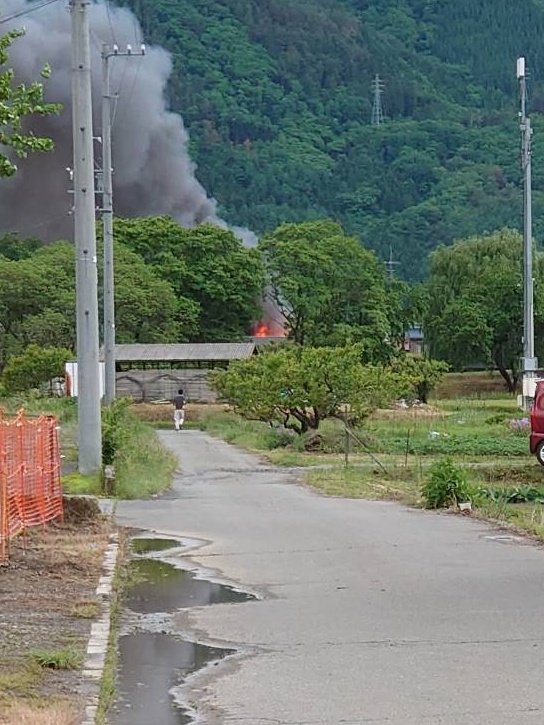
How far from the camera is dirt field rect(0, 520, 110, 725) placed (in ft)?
22.0

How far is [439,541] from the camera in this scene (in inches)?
580

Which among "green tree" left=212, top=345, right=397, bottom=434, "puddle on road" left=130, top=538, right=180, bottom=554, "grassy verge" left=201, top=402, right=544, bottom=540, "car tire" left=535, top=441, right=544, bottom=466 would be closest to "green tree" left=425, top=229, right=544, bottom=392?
"grassy verge" left=201, top=402, right=544, bottom=540

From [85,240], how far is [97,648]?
11951 millimetres

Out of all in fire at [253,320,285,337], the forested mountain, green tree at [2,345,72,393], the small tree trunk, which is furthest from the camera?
the forested mountain

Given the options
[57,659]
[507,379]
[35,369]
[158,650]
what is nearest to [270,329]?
[507,379]

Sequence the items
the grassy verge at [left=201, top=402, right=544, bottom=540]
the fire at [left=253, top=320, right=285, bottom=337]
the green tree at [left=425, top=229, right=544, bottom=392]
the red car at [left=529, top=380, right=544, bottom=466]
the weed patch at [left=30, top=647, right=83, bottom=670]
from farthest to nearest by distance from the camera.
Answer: the fire at [left=253, top=320, right=285, bottom=337] < the green tree at [left=425, top=229, right=544, bottom=392] < the red car at [left=529, top=380, right=544, bottom=466] < the grassy verge at [left=201, top=402, right=544, bottom=540] < the weed patch at [left=30, top=647, right=83, bottom=670]

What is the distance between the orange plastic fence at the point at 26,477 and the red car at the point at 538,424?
12670 mm

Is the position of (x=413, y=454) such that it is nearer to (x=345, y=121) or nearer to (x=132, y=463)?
(x=132, y=463)

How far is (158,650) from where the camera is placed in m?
8.68

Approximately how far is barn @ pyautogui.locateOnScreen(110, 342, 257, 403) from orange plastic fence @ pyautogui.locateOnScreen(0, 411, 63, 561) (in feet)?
156

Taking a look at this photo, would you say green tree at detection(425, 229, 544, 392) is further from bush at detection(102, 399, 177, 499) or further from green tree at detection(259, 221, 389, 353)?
bush at detection(102, 399, 177, 499)

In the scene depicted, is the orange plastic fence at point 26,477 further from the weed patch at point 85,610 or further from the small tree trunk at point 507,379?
the small tree trunk at point 507,379

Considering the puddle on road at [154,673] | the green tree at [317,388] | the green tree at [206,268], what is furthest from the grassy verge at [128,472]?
the green tree at [206,268]

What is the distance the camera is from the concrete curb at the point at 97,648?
272 inches
